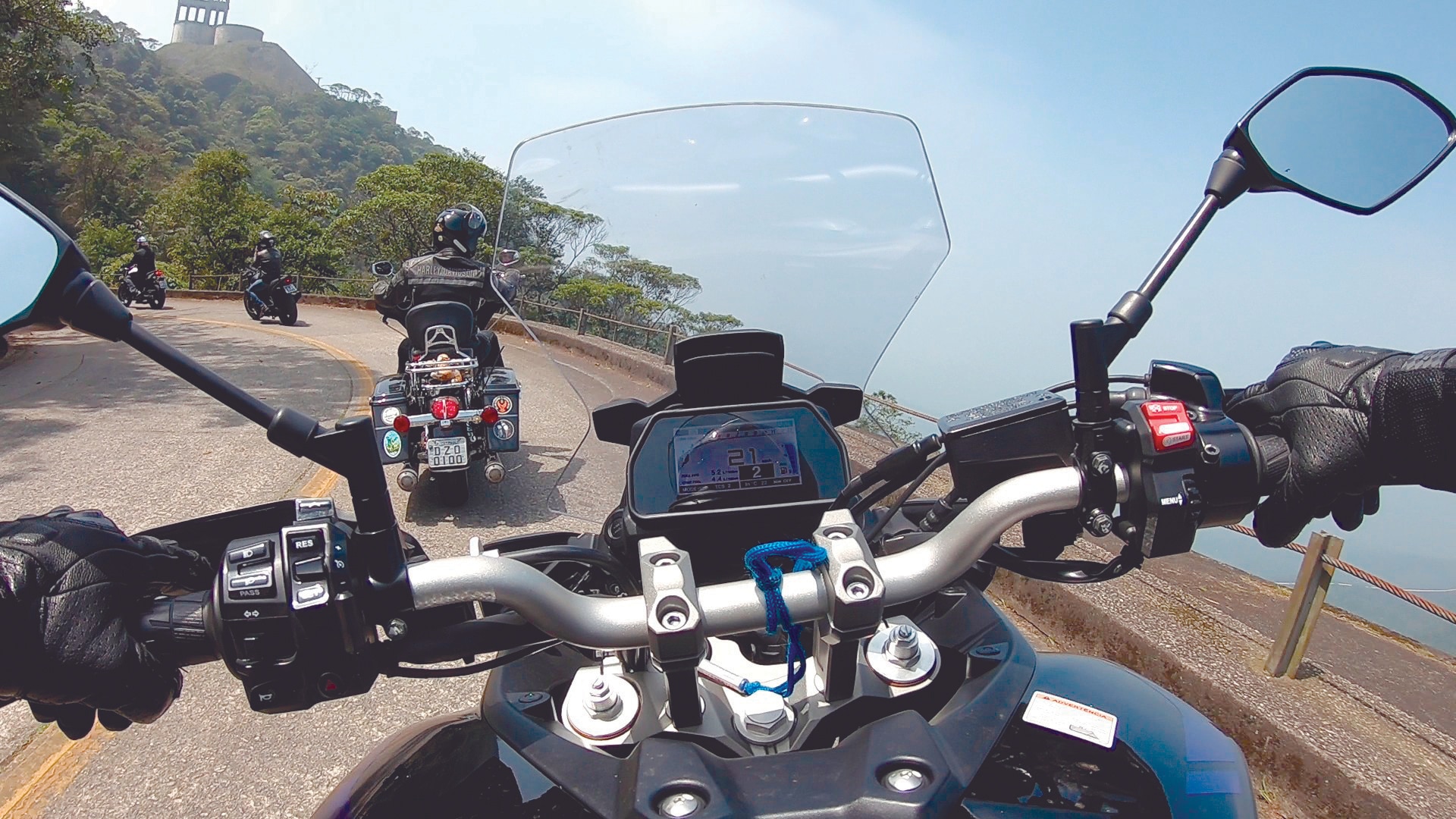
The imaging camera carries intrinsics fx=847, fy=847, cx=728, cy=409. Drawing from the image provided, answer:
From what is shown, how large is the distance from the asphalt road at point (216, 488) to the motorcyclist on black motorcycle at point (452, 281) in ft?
3.33

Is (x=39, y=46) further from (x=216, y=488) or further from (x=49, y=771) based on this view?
(x=49, y=771)

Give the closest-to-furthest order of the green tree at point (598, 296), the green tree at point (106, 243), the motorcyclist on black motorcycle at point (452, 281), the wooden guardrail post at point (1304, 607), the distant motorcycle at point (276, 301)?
the green tree at point (598, 296)
the wooden guardrail post at point (1304, 607)
the motorcyclist on black motorcycle at point (452, 281)
the distant motorcycle at point (276, 301)
the green tree at point (106, 243)

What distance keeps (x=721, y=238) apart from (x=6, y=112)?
1785 centimetres

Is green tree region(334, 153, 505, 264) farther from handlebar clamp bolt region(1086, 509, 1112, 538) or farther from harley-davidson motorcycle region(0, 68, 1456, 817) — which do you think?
handlebar clamp bolt region(1086, 509, 1112, 538)

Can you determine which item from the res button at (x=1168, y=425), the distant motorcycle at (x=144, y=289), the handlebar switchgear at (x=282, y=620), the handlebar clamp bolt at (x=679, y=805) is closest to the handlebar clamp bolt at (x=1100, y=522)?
the res button at (x=1168, y=425)

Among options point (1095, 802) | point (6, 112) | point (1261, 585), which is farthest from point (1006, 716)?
point (6, 112)

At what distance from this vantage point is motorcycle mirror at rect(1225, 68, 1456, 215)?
1.22m

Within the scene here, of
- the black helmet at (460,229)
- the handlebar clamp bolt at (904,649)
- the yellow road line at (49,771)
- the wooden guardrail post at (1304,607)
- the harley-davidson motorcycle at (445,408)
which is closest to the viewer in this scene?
the handlebar clamp bolt at (904,649)

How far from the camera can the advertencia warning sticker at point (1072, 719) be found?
1116mm

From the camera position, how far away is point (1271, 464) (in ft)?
3.50

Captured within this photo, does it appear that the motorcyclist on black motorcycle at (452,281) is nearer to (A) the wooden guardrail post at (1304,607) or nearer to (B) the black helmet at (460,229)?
(B) the black helmet at (460,229)

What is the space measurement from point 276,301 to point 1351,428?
21.3 meters

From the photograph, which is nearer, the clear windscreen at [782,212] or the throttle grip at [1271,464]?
the throttle grip at [1271,464]

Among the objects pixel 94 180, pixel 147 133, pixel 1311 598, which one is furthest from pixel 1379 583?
pixel 147 133
